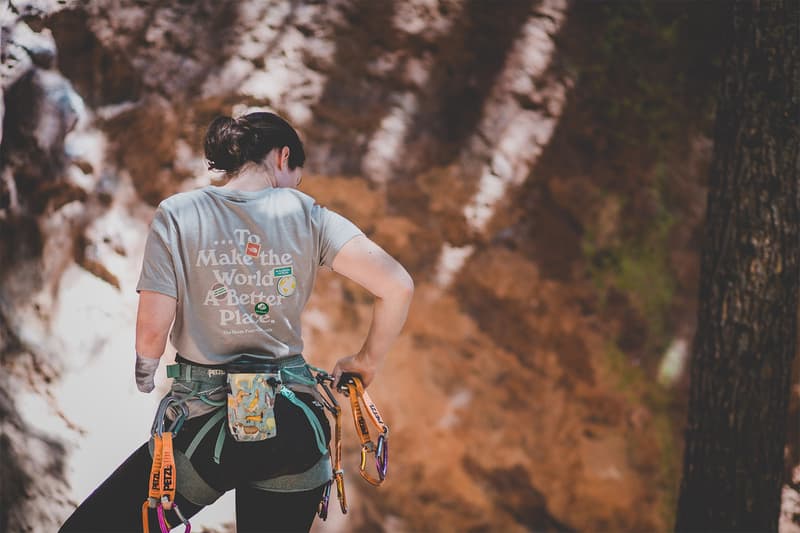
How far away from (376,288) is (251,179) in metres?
0.42

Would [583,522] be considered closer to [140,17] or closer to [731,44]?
[731,44]

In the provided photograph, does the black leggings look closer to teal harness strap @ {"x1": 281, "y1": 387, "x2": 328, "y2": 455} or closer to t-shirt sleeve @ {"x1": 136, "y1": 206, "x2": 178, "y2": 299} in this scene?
teal harness strap @ {"x1": 281, "y1": 387, "x2": 328, "y2": 455}

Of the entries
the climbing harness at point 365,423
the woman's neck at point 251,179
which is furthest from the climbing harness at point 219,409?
the woman's neck at point 251,179

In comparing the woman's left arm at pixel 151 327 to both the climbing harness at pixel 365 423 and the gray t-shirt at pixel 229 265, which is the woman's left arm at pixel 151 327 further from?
the climbing harness at pixel 365 423

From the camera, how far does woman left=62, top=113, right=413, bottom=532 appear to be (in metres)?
1.86

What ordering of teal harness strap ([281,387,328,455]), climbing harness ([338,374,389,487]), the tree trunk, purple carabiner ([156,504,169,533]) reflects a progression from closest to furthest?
purple carabiner ([156,504,169,533]) < teal harness strap ([281,387,328,455]) < climbing harness ([338,374,389,487]) < the tree trunk

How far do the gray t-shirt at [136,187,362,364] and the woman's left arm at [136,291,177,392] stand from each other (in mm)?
24

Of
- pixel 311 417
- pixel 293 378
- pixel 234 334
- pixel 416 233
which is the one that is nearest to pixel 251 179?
pixel 234 334

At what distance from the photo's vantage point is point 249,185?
1.97m

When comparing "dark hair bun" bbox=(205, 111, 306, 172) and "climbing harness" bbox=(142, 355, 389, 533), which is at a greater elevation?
"dark hair bun" bbox=(205, 111, 306, 172)

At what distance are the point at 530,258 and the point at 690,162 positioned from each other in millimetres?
961

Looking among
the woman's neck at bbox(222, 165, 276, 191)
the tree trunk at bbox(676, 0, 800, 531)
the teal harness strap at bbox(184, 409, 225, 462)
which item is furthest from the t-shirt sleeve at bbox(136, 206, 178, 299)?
the tree trunk at bbox(676, 0, 800, 531)

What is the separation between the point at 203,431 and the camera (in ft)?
6.16

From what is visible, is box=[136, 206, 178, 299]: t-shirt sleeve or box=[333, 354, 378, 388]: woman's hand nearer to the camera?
box=[136, 206, 178, 299]: t-shirt sleeve
